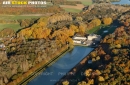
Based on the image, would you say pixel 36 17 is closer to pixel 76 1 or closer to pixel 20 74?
pixel 76 1

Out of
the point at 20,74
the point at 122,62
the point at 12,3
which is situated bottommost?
the point at 20,74

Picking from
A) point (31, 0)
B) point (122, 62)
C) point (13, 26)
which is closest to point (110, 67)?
point (122, 62)

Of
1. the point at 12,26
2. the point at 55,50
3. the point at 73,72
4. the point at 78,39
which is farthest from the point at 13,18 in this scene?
the point at 73,72

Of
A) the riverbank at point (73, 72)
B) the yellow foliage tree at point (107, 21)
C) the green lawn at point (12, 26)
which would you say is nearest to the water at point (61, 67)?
the riverbank at point (73, 72)

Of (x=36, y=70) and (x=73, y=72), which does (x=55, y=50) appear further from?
(x=73, y=72)

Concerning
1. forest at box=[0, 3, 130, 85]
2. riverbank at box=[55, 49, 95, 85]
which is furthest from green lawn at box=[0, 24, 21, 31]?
riverbank at box=[55, 49, 95, 85]

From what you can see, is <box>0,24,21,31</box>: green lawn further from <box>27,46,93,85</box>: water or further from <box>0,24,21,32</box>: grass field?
<box>27,46,93,85</box>: water
